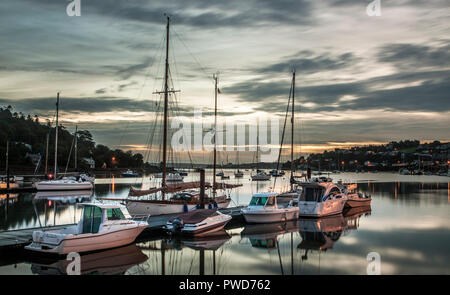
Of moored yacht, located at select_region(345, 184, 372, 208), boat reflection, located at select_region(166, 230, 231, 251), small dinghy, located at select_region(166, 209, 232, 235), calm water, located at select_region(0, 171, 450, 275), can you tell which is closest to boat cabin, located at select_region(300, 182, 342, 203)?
calm water, located at select_region(0, 171, 450, 275)

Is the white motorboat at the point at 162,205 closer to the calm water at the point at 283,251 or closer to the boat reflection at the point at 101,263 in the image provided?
the calm water at the point at 283,251

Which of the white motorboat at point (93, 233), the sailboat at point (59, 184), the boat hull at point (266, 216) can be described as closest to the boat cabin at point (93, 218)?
the white motorboat at point (93, 233)

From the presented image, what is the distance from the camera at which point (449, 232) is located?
28.1 meters

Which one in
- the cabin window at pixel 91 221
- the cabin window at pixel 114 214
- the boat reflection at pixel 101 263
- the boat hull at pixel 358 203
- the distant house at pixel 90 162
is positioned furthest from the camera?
the distant house at pixel 90 162

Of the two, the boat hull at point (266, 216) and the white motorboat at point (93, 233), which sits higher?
the white motorboat at point (93, 233)

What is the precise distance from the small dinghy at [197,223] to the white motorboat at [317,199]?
10017mm

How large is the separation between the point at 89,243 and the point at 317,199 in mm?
20744

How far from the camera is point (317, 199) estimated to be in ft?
111

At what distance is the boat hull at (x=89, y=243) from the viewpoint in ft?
59.1

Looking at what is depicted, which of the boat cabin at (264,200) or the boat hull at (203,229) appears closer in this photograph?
the boat hull at (203,229)

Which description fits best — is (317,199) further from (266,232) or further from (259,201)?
(266,232)

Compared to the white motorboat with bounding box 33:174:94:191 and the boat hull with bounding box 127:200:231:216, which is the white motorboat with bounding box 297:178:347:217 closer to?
the boat hull with bounding box 127:200:231:216
